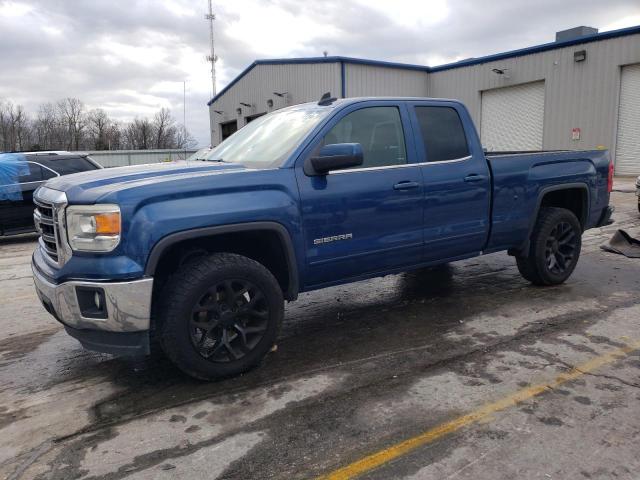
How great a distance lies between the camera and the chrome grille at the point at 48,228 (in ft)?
11.4

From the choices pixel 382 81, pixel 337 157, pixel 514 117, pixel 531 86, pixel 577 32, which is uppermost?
pixel 577 32

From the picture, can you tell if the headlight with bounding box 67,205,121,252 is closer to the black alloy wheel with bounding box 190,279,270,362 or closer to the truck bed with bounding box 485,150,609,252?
the black alloy wheel with bounding box 190,279,270,362

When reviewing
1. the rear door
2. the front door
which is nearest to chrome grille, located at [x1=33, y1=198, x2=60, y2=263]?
the front door

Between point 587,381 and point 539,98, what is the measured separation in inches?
818

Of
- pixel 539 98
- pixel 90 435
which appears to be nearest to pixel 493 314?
pixel 90 435

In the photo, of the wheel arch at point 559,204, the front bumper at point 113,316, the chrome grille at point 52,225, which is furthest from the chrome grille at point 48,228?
the wheel arch at point 559,204

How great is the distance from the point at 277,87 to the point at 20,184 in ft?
64.6

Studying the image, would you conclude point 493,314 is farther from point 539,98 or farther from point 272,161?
point 539,98

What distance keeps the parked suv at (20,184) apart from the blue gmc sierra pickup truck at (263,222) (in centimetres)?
741

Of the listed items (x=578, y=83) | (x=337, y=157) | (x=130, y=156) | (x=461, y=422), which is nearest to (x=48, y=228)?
(x=337, y=157)

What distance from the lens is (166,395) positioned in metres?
3.52

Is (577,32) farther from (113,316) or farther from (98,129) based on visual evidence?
(98,129)

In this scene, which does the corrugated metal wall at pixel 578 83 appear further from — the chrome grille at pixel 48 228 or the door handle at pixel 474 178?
the chrome grille at pixel 48 228

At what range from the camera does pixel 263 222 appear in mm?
3633
